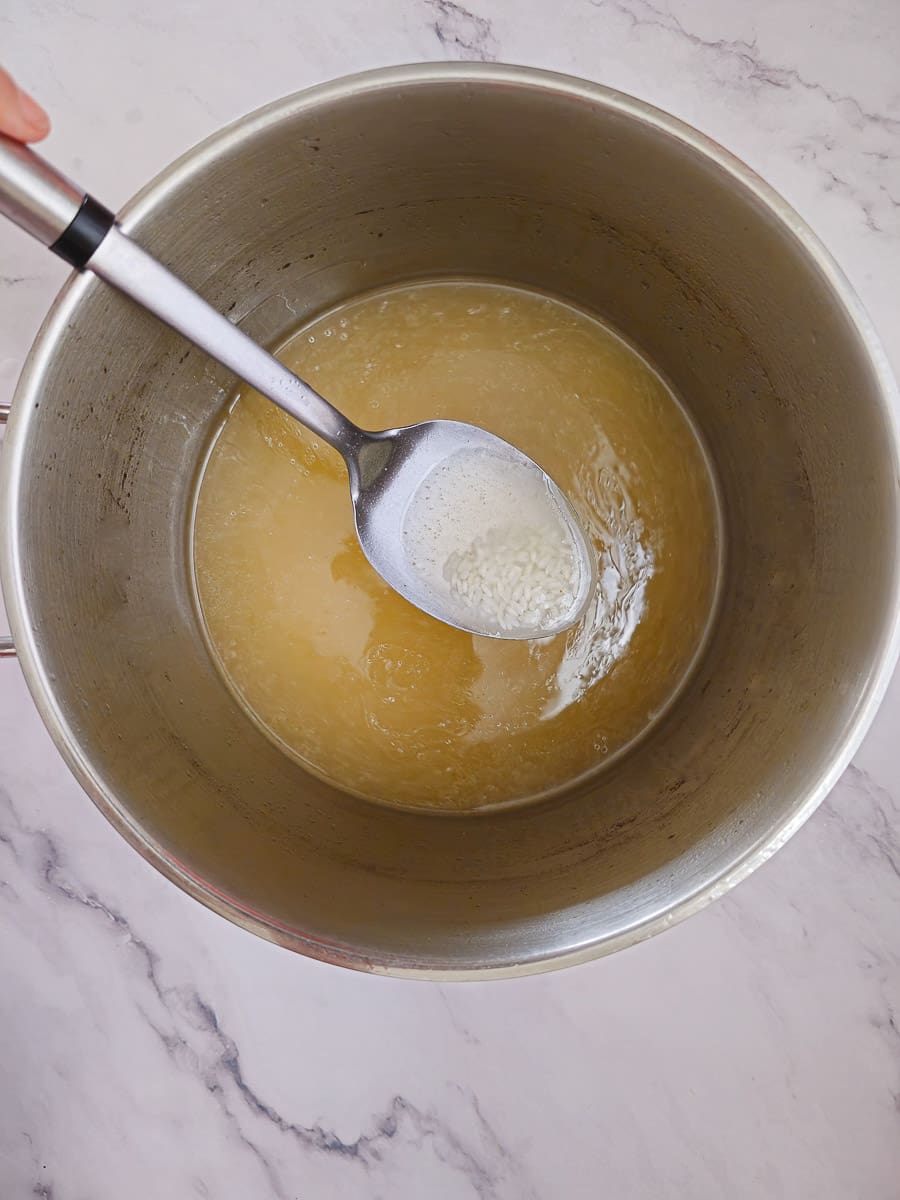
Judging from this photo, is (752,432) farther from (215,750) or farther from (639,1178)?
(639,1178)

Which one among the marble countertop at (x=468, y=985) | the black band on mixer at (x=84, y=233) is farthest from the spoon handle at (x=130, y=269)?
the marble countertop at (x=468, y=985)

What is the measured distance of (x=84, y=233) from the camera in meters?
0.58

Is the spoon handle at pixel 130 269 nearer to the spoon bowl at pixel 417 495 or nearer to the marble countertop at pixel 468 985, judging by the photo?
the spoon bowl at pixel 417 495

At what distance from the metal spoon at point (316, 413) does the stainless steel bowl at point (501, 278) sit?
3 centimetres

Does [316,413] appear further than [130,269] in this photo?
Yes

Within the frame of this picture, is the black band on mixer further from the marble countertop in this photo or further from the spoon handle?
the marble countertop

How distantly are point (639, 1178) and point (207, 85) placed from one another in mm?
1189

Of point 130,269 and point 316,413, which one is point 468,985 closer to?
point 316,413

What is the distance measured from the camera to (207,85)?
0.85 metres

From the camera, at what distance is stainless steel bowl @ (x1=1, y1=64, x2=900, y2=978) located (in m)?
0.61

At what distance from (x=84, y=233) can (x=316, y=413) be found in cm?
22

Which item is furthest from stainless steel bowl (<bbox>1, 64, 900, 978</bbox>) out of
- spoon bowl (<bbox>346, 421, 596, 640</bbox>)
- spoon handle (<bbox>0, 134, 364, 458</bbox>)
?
spoon bowl (<bbox>346, 421, 596, 640</bbox>)

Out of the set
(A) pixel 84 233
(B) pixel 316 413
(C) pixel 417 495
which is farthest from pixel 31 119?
(C) pixel 417 495

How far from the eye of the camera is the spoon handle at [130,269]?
1.79 ft
